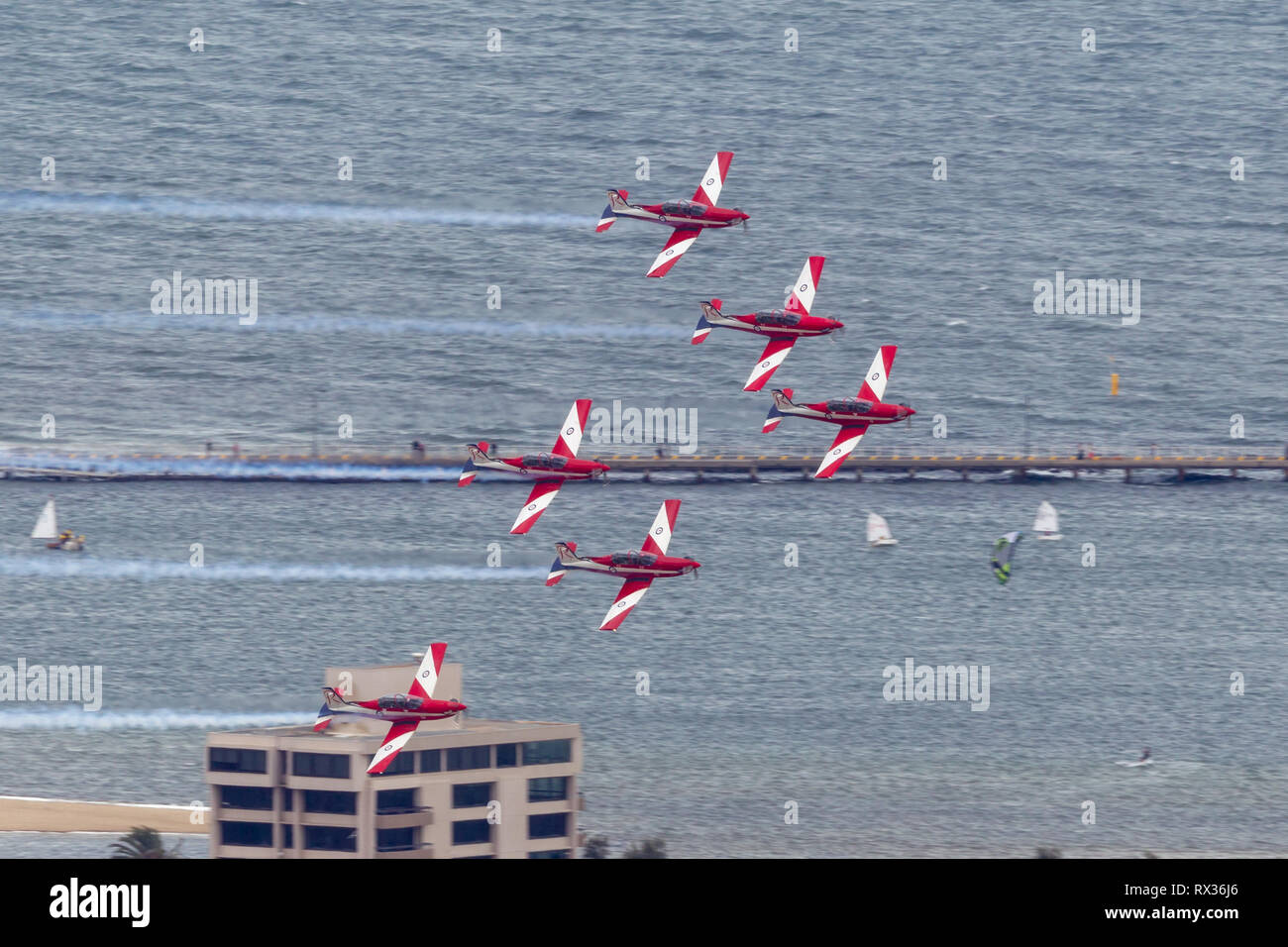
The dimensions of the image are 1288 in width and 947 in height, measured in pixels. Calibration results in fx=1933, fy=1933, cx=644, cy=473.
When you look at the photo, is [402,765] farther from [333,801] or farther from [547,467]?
[547,467]

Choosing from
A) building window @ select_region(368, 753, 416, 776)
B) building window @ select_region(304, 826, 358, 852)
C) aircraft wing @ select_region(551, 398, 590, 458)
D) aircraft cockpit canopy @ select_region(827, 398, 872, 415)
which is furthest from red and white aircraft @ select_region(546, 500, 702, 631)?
Answer: building window @ select_region(304, 826, 358, 852)

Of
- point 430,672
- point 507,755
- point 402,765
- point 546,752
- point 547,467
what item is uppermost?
point 547,467

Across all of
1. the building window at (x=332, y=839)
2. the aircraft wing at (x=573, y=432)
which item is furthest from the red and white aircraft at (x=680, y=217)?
the building window at (x=332, y=839)

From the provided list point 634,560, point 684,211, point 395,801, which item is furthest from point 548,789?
point 684,211

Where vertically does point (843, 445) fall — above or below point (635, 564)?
above
